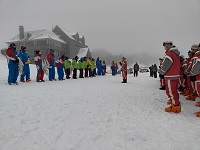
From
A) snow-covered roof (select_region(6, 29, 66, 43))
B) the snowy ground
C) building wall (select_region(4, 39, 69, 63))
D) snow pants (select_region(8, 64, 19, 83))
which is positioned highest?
snow-covered roof (select_region(6, 29, 66, 43))

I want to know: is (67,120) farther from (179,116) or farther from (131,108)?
(179,116)

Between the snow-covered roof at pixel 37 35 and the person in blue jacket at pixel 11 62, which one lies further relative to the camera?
the snow-covered roof at pixel 37 35

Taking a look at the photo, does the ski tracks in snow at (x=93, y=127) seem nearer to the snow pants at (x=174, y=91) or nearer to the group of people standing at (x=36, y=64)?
the snow pants at (x=174, y=91)

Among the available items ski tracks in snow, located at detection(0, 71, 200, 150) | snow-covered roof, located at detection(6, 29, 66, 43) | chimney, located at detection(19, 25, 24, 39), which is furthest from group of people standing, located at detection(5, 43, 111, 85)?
chimney, located at detection(19, 25, 24, 39)

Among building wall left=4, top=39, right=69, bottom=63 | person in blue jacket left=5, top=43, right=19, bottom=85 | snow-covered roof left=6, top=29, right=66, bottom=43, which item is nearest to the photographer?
person in blue jacket left=5, top=43, right=19, bottom=85

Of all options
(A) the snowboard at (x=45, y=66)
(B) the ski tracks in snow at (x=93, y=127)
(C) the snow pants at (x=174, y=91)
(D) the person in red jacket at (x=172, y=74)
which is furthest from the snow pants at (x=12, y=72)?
(C) the snow pants at (x=174, y=91)

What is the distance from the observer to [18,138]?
3.10 metres

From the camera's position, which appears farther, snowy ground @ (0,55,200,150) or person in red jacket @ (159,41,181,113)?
person in red jacket @ (159,41,181,113)

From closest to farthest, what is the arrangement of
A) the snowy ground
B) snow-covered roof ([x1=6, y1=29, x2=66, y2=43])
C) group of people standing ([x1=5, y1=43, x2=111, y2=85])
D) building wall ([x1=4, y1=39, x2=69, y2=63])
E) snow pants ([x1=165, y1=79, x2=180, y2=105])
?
the snowy ground, snow pants ([x1=165, y1=79, x2=180, y2=105]), group of people standing ([x1=5, y1=43, x2=111, y2=85]), building wall ([x1=4, y1=39, x2=69, y2=63]), snow-covered roof ([x1=6, y1=29, x2=66, y2=43])

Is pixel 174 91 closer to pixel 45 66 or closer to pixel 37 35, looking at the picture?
pixel 45 66

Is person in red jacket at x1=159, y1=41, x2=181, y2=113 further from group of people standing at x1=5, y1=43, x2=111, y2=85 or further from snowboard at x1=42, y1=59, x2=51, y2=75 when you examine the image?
snowboard at x1=42, y1=59, x2=51, y2=75

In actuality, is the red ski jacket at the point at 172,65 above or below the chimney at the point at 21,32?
below

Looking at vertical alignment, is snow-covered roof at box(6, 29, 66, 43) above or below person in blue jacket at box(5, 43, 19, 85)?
above

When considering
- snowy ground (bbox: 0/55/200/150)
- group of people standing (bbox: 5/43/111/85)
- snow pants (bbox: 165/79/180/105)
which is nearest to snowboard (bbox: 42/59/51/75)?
group of people standing (bbox: 5/43/111/85)
